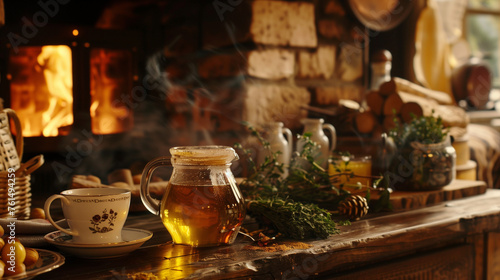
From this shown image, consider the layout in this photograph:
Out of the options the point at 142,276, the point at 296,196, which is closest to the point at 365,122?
the point at 296,196

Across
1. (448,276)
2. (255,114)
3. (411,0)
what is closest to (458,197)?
(448,276)

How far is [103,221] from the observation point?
101 centimetres

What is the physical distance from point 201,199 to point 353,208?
0.45 m

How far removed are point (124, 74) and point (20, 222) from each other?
127 cm

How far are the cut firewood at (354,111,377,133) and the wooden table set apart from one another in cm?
55

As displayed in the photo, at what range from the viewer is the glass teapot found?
1.05 meters

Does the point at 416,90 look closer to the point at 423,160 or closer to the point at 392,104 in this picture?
the point at 392,104

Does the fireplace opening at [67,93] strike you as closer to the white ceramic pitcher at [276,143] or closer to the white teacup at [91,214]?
the white ceramic pitcher at [276,143]

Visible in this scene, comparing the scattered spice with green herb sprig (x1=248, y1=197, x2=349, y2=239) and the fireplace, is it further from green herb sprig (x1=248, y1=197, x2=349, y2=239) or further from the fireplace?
the fireplace

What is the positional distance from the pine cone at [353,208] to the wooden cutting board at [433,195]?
140 mm

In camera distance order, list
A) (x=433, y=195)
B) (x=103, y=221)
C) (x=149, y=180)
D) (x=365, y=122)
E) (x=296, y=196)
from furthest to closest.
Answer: (x=365, y=122) → (x=433, y=195) → (x=296, y=196) → (x=149, y=180) → (x=103, y=221)

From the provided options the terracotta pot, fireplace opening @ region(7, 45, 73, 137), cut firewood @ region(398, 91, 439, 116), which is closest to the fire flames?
fireplace opening @ region(7, 45, 73, 137)

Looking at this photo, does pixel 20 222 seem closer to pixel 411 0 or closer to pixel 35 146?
pixel 35 146

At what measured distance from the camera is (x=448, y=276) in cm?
139
